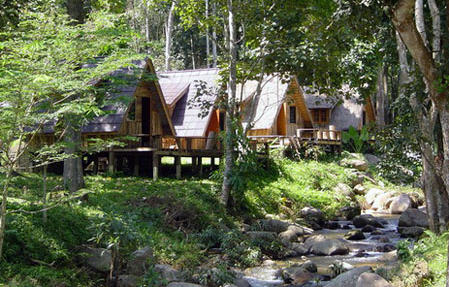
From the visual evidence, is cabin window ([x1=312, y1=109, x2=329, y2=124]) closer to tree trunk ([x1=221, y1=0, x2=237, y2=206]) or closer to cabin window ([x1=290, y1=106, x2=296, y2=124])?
cabin window ([x1=290, y1=106, x2=296, y2=124])

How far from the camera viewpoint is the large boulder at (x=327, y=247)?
1302 centimetres

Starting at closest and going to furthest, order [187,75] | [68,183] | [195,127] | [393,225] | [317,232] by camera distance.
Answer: [68,183], [317,232], [393,225], [195,127], [187,75]

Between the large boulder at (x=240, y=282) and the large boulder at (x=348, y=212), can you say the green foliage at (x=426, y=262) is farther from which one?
the large boulder at (x=348, y=212)

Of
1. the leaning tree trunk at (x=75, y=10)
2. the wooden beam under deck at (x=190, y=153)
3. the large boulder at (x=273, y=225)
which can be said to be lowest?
the large boulder at (x=273, y=225)

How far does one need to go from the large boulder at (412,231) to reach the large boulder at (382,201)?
18.7 feet

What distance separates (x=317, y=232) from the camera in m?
16.3

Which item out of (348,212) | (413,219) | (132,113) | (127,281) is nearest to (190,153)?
(132,113)

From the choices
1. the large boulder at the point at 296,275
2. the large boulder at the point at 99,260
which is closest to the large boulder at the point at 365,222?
the large boulder at the point at 296,275

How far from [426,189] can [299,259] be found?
3.53m

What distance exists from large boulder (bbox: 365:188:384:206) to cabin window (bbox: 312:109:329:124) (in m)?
12.7

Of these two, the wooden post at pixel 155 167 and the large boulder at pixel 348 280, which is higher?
the wooden post at pixel 155 167

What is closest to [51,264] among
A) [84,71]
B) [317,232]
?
[84,71]

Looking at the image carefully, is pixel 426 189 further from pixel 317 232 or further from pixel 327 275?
pixel 317 232

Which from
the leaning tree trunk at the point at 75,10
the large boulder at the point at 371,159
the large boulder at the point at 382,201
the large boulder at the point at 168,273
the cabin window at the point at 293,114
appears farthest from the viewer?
the cabin window at the point at 293,114
